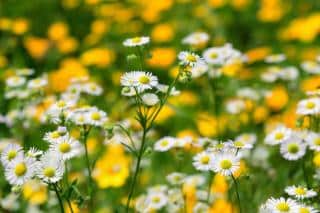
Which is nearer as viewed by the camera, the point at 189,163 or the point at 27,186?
the point at 27,186

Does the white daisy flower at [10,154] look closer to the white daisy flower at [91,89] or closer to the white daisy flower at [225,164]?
the white daisy flower at [225,164]

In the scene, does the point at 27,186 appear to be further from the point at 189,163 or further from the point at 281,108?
the point at 281,108

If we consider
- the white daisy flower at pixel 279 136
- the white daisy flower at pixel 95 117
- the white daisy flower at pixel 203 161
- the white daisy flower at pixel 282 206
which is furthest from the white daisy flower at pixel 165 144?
the white daisy flower at pixel 282 206

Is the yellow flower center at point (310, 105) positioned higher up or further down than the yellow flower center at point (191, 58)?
higher up

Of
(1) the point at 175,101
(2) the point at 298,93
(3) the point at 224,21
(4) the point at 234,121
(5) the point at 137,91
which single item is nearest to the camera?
(5) the point at 137,91

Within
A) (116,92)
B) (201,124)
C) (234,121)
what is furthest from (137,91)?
(116,92)

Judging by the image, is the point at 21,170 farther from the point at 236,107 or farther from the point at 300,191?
the point at 236,107
